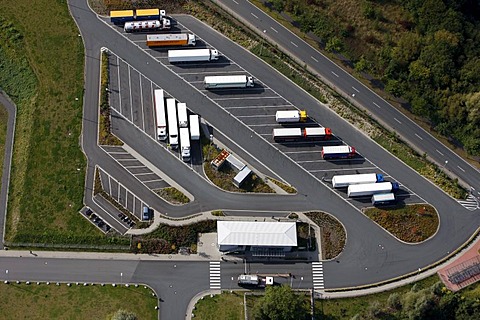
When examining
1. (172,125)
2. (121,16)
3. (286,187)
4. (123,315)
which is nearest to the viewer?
(123,315)

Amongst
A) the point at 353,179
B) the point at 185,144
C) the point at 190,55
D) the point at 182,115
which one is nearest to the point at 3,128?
the point at 182,115

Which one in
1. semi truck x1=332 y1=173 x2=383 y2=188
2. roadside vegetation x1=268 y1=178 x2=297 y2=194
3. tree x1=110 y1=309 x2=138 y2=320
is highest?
semi truck x1=332 y1=173 x2=383 y2=188

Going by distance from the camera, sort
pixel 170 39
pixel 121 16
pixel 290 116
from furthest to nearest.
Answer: pixel 121 16, pixel 170 39, pixel 290 116

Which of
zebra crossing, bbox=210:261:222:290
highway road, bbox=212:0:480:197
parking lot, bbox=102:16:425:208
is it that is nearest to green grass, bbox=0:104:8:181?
parking lot, bbox=102:16:425:208

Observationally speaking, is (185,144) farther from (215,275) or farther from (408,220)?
(408,220)

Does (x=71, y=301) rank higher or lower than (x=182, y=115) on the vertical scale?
lower

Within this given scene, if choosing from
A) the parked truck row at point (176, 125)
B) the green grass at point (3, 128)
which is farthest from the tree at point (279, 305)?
the green grass at point (3, 128)

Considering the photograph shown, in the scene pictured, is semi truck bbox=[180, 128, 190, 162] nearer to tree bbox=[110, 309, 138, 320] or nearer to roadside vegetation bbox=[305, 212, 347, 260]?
roadside vegetation bbox=[305, 212, 347, 260]

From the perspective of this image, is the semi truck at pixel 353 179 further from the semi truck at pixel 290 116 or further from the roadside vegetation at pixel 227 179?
the semi truck at pixel 290 116
